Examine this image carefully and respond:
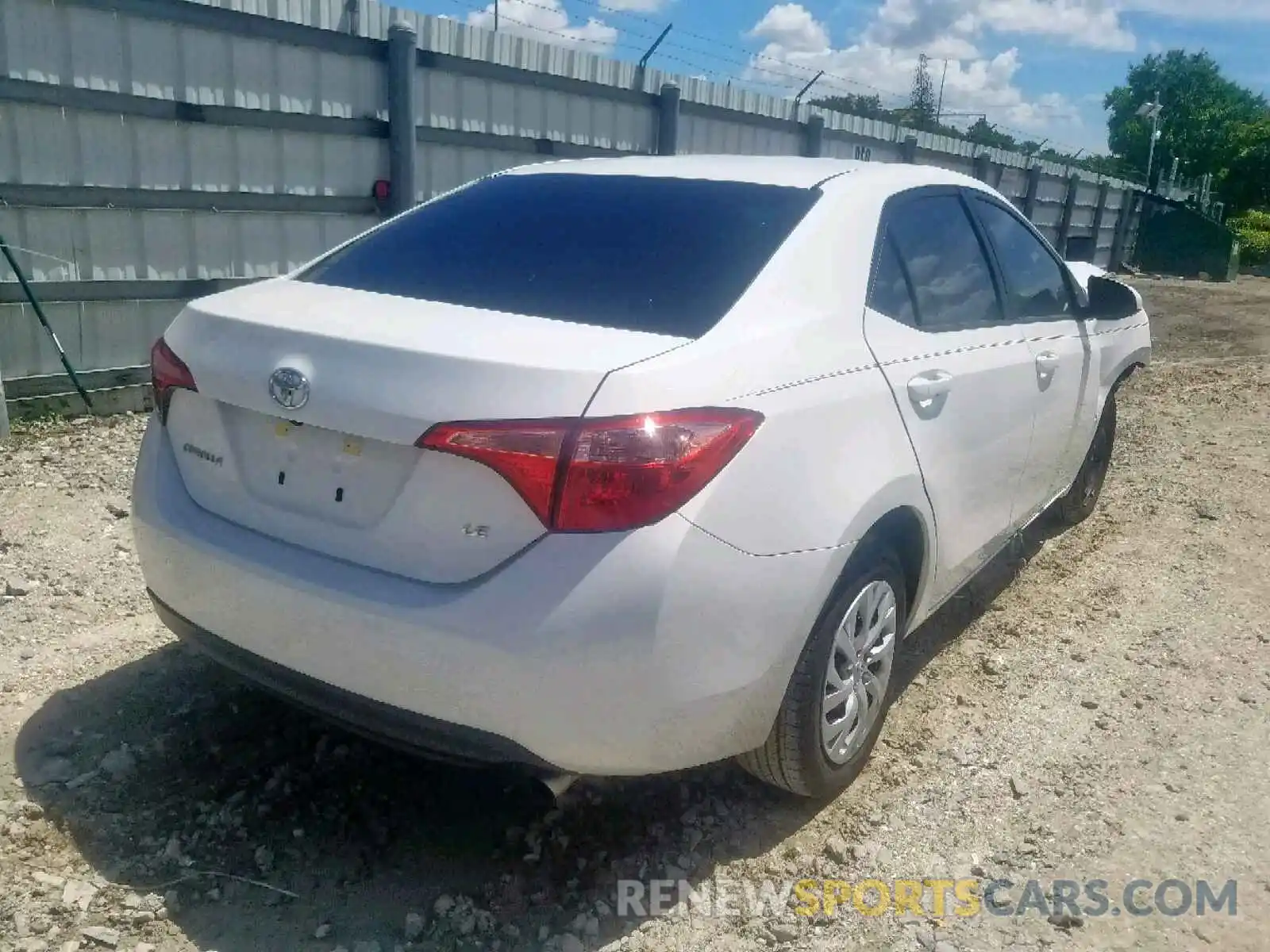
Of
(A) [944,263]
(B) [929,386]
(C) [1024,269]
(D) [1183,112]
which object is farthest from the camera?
(D) [1183,112]

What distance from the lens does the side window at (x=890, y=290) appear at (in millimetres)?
2857

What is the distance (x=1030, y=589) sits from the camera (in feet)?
14.6

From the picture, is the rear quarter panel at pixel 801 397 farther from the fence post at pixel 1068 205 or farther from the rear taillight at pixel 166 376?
the fence post at pixel 1068 205

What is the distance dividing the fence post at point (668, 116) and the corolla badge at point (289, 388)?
8.04m

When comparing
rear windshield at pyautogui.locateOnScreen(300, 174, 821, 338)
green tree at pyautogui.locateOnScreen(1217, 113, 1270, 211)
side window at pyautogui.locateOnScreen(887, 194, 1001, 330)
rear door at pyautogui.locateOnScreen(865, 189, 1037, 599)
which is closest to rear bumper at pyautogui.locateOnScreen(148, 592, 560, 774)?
rear windshield at pyautogui.locateOnScreen(300, 174, 821, 338)

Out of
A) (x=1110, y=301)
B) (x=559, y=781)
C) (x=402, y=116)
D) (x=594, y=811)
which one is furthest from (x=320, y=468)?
(x=402, y=116)

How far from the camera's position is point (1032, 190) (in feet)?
69.8

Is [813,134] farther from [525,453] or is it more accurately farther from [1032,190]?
[525,453]

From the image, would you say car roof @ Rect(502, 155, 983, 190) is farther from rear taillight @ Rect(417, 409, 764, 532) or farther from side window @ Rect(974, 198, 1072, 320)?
rear taillight @ Rect(417, 409, 764, 532)

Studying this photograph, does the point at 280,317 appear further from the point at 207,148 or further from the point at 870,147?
the point at 870,147

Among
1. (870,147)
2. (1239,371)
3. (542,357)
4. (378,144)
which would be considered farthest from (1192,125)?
(542,357)

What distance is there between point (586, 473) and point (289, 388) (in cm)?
69

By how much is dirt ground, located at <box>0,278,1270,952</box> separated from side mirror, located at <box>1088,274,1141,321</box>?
47.5 inches

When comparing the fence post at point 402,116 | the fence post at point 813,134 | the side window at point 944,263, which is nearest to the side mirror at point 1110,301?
the side window at point 944,263
